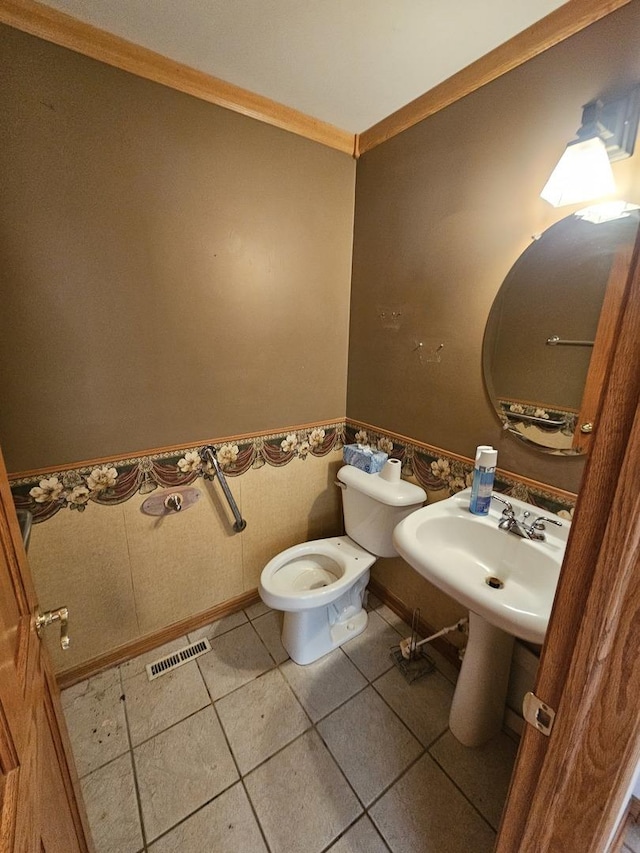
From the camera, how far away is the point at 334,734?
1228mm

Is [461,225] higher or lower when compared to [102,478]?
higher

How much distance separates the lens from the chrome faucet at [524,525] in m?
1.02

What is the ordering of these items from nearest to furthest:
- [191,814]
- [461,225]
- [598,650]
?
[598,650] → [191,814] → [461,225]

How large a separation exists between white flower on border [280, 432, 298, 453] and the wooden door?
43.9 inches

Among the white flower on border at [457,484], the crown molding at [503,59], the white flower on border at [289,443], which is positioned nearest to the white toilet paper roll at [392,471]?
the white flower on border at [457,484]

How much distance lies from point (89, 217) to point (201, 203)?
0.38 meters

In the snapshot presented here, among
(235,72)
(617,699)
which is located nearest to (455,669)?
(617,699)

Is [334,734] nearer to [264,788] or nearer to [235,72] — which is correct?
[264,788]

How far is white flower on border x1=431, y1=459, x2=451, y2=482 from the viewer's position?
1.38m

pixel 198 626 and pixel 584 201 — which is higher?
pixel 584 201

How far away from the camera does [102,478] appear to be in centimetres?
128

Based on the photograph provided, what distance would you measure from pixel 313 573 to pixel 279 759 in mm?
644

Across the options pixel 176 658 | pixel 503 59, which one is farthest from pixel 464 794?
pixel 503 59

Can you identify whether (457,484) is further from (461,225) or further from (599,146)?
(599,146)
